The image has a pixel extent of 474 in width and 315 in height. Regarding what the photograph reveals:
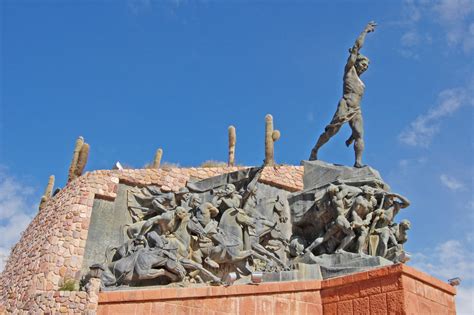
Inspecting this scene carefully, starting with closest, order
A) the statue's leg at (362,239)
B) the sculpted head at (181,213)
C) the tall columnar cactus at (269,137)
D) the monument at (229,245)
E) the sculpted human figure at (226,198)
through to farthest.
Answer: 1. the monument at (229,245)
2. the statue's leg at (362,239)
3. the sculpted head at (181,213)
4. the sculpted human figure at (226,198)
5. the tall columnar cactus at (269,137)

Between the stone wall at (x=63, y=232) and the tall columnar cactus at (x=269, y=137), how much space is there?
372cm

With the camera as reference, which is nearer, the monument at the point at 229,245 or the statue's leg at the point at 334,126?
the monument at the point at 229,245

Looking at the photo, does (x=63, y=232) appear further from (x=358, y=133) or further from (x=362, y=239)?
(x=358, y=133)

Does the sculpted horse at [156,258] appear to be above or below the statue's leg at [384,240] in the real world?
below

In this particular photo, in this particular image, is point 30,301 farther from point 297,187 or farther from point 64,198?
point 297,187

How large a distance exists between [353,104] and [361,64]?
117 centimetres

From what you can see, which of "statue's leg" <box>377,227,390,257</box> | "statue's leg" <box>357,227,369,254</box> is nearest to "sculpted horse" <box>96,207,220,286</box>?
"statue's leg" <box>357,227,369,254</box>

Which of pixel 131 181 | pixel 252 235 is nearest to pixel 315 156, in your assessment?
pixel 252 235

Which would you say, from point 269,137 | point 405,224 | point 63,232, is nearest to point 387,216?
point 405,224

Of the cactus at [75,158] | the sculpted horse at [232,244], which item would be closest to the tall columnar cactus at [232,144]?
the cactus at [75,158]

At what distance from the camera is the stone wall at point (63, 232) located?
13148mm

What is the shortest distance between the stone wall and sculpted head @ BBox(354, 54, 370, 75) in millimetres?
3318

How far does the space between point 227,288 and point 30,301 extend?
430 cm

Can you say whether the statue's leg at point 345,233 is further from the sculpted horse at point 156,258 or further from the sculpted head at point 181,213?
the sculpted head at point 181,213
